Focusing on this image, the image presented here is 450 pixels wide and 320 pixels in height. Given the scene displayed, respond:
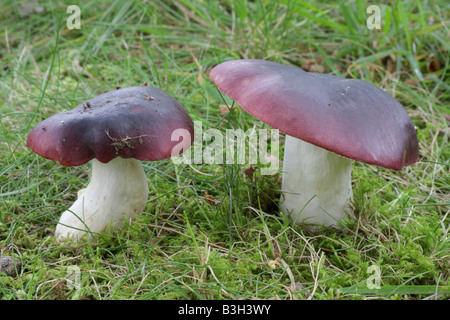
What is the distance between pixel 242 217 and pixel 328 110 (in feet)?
2.78

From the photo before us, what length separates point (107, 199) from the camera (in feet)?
7.29

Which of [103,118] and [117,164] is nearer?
[103,118]

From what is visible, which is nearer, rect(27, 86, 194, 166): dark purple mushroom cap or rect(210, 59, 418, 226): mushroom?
rect(210, 59, 418, 226): mushroom

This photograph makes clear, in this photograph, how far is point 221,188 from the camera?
2.66 m

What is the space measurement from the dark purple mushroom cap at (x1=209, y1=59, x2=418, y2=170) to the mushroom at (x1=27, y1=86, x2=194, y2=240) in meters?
0.36

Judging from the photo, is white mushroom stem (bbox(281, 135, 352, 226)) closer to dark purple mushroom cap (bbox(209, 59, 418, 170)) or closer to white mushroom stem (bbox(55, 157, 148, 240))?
dark purple mushroom cap (bbox(209, 59, 418, 170))

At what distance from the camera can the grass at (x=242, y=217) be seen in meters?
1.91

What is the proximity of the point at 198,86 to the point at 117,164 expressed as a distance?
5.68ft

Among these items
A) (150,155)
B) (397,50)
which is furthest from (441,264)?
(397,50)

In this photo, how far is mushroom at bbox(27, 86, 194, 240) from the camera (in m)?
1.86

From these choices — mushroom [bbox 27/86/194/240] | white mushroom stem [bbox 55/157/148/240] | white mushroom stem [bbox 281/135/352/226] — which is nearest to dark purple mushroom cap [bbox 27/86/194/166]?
mushroom [bbox 27/86/194/240]

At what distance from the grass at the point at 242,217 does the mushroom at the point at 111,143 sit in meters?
0.12
